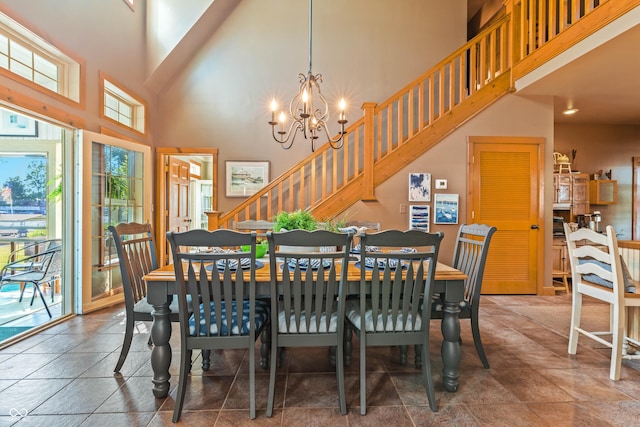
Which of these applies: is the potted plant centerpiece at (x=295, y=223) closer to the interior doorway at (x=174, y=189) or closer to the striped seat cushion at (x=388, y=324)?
the striped seat cushion at (x=388, y=324)

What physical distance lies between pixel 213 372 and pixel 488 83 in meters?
4.53

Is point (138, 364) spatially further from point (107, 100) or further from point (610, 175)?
point (610, 175)

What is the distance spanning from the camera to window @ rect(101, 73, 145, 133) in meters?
4.01

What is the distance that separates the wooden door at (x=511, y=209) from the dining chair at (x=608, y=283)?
180 centimetres

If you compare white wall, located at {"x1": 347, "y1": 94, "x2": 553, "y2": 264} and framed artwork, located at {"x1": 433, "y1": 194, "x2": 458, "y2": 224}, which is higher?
white wall, located at {"x1": 347, "y1": 94, "x2": 553, "y2": 264}

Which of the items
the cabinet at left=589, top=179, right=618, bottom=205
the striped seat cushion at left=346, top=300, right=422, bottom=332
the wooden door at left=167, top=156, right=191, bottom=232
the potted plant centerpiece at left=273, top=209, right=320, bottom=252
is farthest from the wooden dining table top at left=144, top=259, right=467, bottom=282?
the cabinet at left=589, top=179, right=618, bottom=205

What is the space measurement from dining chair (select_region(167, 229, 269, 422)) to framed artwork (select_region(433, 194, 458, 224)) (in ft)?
10.5

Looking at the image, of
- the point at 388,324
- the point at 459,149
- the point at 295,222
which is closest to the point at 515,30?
the point at 459,149

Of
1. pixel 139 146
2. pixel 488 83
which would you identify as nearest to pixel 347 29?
pixel 488 83

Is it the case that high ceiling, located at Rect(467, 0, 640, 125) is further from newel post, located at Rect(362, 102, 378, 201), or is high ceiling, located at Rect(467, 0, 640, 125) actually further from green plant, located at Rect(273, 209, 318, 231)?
green plant, located at Rect(273, 209, 318, 231)

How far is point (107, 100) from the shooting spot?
13.5 feet

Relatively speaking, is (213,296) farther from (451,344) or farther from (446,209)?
(446,209)

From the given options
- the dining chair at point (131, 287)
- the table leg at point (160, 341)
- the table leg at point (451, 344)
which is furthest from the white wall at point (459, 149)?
the table leg at point (160, 341)

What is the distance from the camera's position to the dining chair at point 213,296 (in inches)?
65.6
